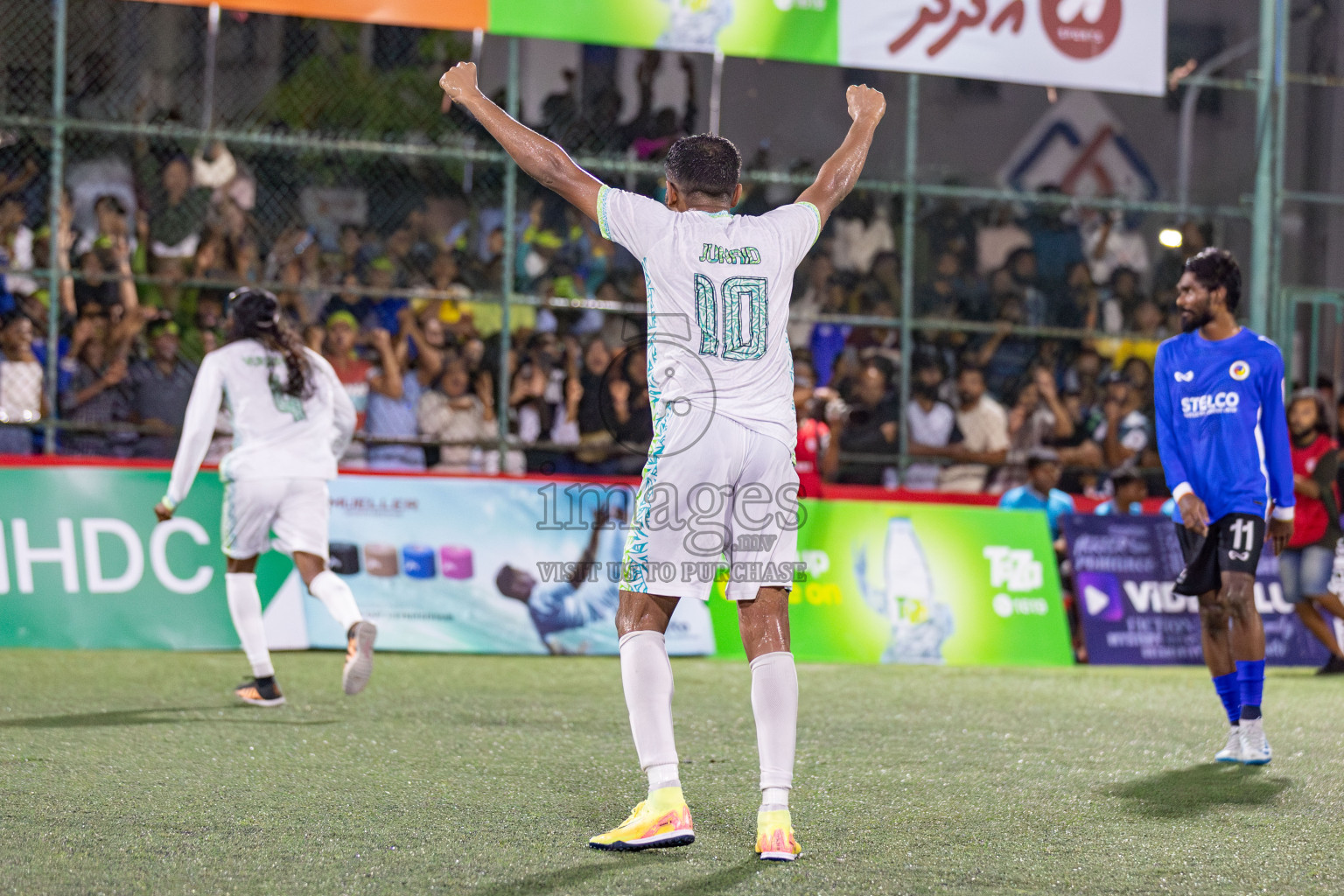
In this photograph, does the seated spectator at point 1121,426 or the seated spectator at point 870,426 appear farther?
the seated spectator at point 1121,426

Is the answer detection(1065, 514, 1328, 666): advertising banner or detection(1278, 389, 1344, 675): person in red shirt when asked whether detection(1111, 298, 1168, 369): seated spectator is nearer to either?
detection(1065, 514, 1328, 666): advertising banner

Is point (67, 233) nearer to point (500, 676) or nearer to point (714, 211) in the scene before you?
point (500, 676)

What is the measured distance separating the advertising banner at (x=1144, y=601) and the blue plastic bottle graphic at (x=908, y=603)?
46.0 inches

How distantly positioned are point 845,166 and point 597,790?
2.25 meters

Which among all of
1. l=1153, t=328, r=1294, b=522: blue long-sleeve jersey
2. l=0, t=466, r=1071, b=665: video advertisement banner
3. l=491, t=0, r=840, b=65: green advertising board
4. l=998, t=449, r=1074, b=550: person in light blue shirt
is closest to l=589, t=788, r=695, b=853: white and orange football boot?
l=1153, t=328, r=1294, b=522: blue long-sleeve jersey

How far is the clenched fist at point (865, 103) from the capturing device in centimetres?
490

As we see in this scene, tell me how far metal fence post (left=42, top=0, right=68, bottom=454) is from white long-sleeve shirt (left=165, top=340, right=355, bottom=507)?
4.01 meters

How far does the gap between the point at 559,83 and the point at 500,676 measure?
6397mm

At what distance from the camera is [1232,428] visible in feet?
21.0

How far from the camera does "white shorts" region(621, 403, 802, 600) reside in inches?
168

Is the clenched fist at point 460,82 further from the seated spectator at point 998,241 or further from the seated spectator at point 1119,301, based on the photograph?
the seated spectator at point 1119,301

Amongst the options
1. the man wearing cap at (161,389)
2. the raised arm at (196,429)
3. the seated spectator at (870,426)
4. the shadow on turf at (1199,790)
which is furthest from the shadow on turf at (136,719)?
the seated spectator at (870,426)

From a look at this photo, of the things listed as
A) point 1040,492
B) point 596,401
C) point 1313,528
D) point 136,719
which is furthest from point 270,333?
point 1313,528

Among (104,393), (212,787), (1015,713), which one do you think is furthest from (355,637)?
(104,393)
